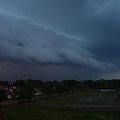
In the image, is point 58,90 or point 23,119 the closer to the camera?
point 23,119

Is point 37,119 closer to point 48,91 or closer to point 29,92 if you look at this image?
point 29,92

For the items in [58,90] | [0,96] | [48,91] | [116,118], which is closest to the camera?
[116,118]

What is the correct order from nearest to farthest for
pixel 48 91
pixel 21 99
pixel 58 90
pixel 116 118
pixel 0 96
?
Result: pixel 116 118
pixel 0 96
pixel 21 99
pixel 48 91
pixel 58 90

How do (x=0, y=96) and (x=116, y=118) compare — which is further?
(x=0, y=96)

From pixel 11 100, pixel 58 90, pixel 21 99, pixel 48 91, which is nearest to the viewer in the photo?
pixel 21 99

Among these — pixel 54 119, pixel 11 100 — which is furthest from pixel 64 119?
pixel 11 100

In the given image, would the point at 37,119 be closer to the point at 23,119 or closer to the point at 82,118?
the point at 23,119

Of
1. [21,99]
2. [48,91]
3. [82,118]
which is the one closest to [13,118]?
[82,118]

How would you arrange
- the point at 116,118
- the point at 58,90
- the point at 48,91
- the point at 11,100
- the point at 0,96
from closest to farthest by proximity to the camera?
1. the point at 116,118
2. the point at 0,96
3. the point at 11,100
4. the point at 48,91
5. the point at 58,90
